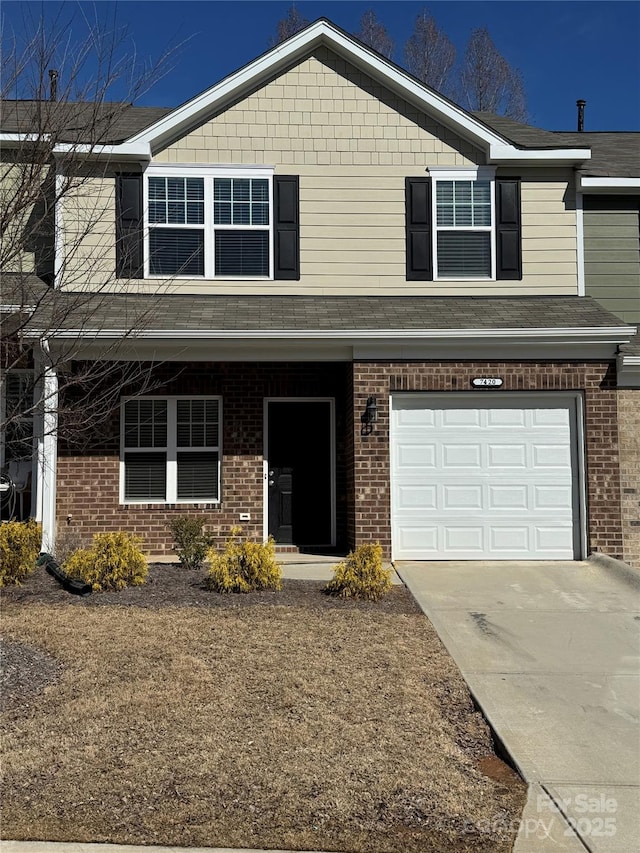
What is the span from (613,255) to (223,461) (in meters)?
7.07

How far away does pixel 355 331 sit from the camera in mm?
10117

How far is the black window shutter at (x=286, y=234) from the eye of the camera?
461 inches

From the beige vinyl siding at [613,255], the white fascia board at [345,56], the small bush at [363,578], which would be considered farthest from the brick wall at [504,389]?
the white fascia board at [345,56]

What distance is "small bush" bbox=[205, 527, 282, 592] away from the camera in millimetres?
8172

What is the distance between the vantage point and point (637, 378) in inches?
417

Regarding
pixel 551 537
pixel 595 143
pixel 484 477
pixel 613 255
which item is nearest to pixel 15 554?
pixel 484 477

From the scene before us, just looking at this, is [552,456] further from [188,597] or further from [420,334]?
[188,597]

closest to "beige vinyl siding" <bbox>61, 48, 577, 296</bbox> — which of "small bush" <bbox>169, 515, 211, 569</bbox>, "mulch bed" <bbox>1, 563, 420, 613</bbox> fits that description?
"small bush" <bbox>169, 515, 211, 569</bbox>

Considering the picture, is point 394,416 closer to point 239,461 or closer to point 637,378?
point 239,461

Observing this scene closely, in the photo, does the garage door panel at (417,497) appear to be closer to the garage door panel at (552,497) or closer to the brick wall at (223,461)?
the brick wall at (223,461)

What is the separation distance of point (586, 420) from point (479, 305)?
7.61ft

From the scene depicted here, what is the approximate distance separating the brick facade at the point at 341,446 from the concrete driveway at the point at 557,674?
3.18 feet

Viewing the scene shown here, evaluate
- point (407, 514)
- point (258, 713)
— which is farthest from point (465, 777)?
point (407, 514)

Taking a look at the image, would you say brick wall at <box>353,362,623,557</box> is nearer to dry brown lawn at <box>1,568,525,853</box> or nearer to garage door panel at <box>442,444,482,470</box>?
garage door panel at <box>442,444,482,470</box>
